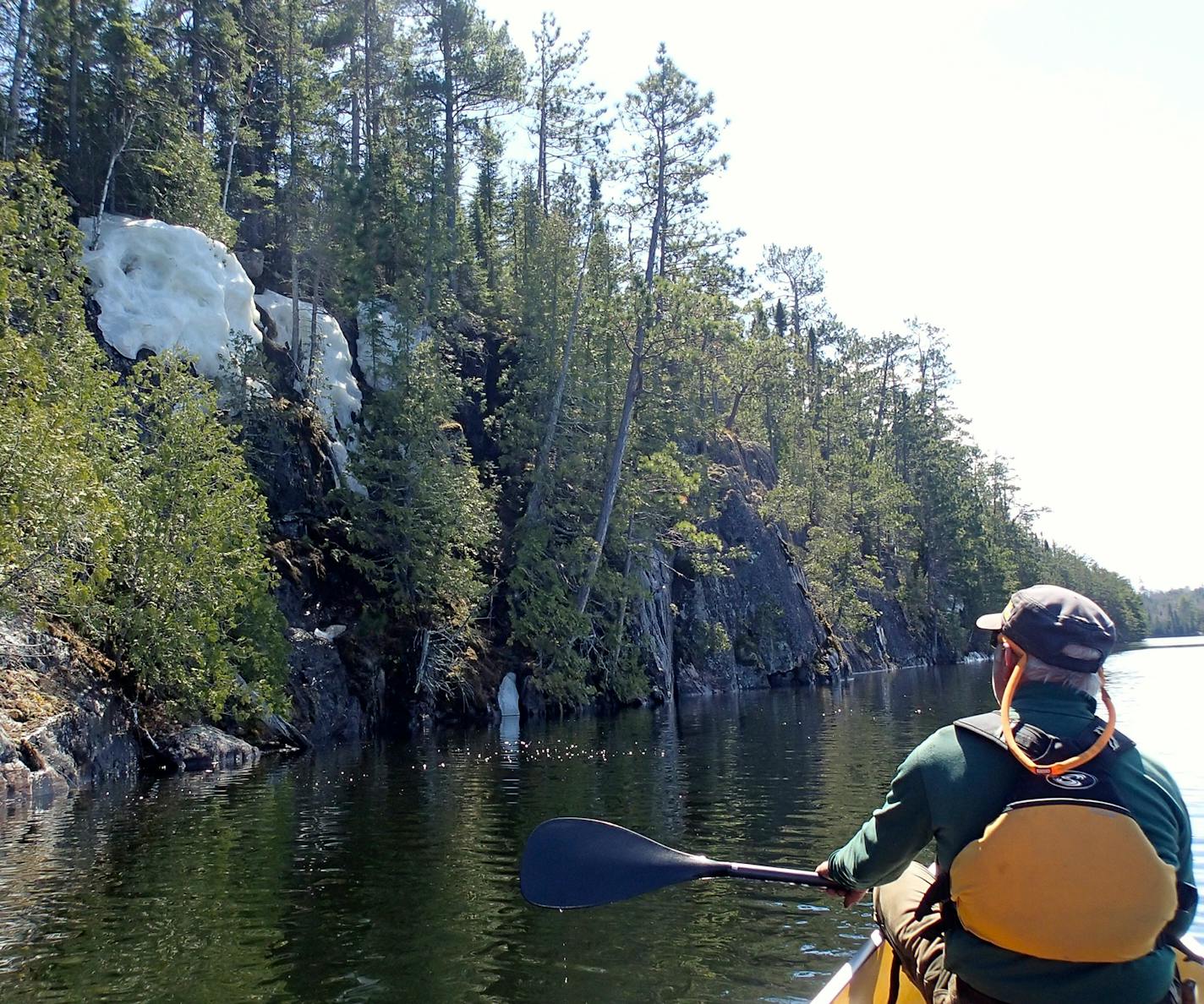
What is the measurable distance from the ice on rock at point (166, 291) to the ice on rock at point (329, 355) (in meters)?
2.19

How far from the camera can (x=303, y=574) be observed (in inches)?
977

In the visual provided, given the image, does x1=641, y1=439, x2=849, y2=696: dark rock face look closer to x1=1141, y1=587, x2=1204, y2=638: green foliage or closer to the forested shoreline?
the forested shoreline

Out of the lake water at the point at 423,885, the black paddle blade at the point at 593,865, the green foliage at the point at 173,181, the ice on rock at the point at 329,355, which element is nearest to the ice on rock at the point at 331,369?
the ice on rock at the point at 329,355

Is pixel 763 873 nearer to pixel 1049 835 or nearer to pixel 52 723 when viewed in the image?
pixel 1049 835

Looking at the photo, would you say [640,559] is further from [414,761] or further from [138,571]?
[138,571]

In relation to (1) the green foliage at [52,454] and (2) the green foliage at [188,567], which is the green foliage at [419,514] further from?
(1) the green foliage at [52,454]

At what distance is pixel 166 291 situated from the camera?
26.4 m

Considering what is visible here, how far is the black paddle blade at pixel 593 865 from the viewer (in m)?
4.34

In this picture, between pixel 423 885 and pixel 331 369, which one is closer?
pixel 423 885

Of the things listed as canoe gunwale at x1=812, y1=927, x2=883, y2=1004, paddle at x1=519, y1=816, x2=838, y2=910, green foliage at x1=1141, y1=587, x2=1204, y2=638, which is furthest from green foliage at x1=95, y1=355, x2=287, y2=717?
green foliage at x1=1141, y1=587, x2=1204, y2=638

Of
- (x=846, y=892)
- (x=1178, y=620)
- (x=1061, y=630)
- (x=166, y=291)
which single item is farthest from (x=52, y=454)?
(x=1178, y=620)

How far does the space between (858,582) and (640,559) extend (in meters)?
23.6

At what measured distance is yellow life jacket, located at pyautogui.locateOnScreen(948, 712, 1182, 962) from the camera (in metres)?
2.76

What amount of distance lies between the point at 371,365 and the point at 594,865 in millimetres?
28752
